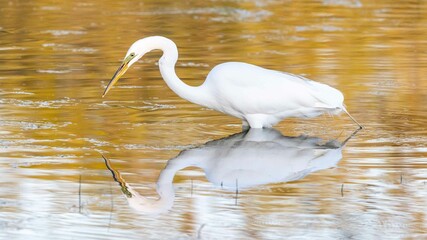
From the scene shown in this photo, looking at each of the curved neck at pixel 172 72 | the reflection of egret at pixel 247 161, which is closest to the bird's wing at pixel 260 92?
the curved neck at pixel 172 72

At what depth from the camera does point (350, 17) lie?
71.7 feet

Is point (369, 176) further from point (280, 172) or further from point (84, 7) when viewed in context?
point (84, 7)

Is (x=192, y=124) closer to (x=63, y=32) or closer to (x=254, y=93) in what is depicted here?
(x=254, y=93)

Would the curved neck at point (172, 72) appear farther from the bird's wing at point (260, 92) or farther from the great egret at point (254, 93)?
the bird's wing at point (260, 92)

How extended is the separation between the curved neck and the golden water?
1.02 feet

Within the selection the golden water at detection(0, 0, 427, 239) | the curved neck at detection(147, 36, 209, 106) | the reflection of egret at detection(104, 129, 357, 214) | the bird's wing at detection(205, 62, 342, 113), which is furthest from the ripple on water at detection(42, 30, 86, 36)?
the reflection of egret at detection(104, 129, 357, 214)

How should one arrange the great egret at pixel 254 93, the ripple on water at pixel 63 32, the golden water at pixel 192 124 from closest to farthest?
the golden water at pixel 192 124 < the great egret at pixel 254 93 < the ripple on water at pixel 63 32

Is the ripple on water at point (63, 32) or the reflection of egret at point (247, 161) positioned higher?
the reflection of egret at point (247, 161)

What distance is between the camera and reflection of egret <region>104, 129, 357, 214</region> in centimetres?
855

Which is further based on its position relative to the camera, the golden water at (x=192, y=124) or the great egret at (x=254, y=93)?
the great egret at (x=254, y=93)

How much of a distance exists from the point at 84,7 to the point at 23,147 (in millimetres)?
13439

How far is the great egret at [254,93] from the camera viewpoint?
36.2ft

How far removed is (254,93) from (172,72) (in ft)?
2.95

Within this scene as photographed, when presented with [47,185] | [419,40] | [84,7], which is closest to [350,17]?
[419,40]
